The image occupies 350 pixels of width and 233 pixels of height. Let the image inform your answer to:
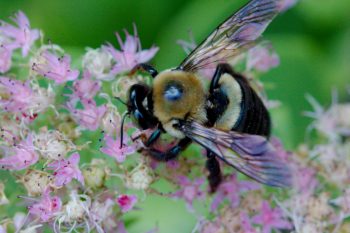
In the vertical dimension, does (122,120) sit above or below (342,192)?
above

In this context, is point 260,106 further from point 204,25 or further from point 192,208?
point 204,25

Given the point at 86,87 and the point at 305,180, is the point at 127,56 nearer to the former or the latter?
the point at 86,87

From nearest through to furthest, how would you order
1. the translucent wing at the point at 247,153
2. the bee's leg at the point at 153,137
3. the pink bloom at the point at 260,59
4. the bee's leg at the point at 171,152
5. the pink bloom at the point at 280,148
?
the translucent wing at the point at 247,153 < the bee's leg at the point at 153,137 < the bee's leg at the point at 171,152 < the pink bloom at the point at 280,148 < the pink bloom at the point at 260,59

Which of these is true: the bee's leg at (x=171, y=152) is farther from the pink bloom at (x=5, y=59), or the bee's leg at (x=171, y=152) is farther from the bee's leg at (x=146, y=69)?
the pink bloom at (x=5, y=59)

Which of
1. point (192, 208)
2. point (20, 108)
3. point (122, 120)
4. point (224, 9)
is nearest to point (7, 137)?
point (20, 108)

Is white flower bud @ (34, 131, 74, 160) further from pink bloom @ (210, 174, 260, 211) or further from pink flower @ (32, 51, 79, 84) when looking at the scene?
pink bloom @ (210, 174, 260, 211)

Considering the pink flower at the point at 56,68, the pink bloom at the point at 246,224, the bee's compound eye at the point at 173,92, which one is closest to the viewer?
the bee's compound eye at the point at 173,92

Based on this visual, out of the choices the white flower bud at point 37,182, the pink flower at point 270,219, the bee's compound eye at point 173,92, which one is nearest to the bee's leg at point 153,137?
the bee's compound eye at point 173,92
